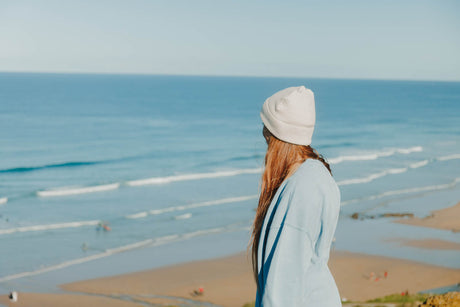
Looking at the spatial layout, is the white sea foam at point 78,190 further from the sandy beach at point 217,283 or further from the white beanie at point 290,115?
the white beanie at point 290,115

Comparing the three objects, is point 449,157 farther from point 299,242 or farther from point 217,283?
point 299,242

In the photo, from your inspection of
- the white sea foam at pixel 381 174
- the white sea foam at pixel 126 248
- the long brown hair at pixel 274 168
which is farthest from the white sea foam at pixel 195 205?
the long brown hair at pixel 274 168

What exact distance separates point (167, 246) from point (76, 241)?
303 cm

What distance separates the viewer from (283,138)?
202 centimetres

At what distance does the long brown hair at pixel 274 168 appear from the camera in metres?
1.99

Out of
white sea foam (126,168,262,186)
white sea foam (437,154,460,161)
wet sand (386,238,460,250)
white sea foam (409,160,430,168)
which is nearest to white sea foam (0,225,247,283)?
wet sand (386,238,460,250)

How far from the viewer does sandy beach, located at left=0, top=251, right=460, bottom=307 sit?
44.8ft

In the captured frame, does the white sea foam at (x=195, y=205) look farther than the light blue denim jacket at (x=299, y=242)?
Yes

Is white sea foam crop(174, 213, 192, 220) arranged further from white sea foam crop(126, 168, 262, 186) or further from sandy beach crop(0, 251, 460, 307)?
white sea foam crop(126, 168, 262, 186)

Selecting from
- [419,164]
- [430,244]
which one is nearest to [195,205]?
[430,244]

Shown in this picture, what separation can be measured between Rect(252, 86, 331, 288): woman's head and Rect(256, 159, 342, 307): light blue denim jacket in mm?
77

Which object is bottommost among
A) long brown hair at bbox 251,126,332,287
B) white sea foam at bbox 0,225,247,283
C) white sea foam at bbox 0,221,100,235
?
white sea foam at bbox 0,225,247,283

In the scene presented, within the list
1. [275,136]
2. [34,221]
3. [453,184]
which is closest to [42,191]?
[34,221]

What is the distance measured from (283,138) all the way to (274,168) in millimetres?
112
